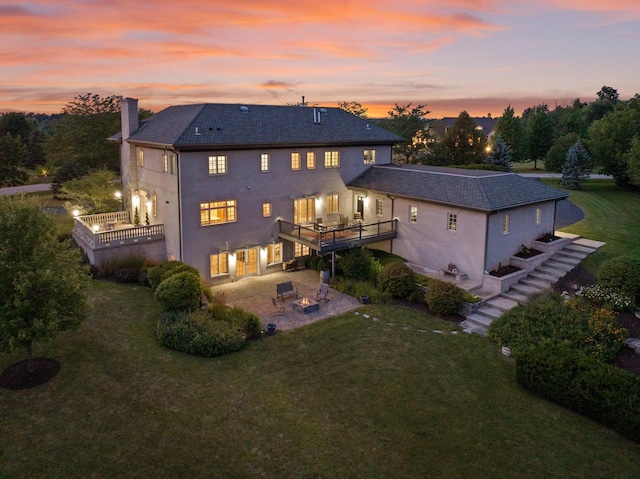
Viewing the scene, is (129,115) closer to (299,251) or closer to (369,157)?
(299,251)

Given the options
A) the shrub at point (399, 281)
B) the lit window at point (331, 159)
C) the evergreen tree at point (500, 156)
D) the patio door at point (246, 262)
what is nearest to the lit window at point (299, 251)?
the patio door at point (246, 262)

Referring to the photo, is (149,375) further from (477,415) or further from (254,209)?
(254,209)

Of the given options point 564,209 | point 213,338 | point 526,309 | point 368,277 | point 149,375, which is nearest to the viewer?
point 149,375

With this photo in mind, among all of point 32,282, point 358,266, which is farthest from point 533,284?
point 32,282

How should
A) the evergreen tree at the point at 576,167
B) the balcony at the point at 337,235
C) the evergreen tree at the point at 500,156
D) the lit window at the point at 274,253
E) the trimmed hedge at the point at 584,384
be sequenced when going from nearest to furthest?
the trimmed hedge at the point at 584,384 < the balcony at the point at 337,235 < the lit window at the point at 274,253 < the evergreen tree at the point at 576,167 < the evergreen tree at the point at 500,156

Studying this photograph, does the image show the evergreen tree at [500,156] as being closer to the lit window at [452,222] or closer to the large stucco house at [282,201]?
the large stucco house at [282,201]

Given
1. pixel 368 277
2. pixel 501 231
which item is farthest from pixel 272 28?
pixel 501 231
